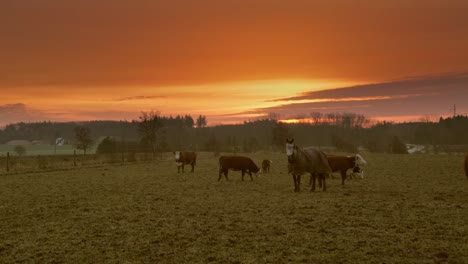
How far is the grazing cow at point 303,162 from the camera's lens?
19453mm

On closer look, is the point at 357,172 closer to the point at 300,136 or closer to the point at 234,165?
the point at 234,165

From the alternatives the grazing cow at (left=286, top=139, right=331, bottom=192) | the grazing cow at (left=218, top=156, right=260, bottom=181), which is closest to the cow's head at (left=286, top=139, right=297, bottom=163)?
the grazing cow at (left=286, top=139, right=331, bottom=192)

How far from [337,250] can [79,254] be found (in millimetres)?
5780

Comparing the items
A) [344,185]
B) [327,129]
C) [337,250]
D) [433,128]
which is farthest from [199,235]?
[327,129]

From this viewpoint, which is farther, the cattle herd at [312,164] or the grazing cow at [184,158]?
the grazing cow at [184,158]

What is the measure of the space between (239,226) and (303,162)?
8.43 metres

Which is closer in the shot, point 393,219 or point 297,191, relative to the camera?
point 393,219

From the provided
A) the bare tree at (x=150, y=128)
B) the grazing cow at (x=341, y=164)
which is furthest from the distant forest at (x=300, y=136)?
the grazing cow at (x=341, y=164)

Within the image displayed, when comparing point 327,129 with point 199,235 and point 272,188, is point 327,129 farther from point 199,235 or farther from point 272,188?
point 199,235

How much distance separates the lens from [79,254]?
9.45 metres

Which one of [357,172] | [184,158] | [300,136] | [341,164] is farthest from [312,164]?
[300,136]

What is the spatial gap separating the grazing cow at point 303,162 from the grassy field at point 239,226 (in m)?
0.99

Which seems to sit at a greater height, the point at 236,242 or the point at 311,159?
the point at 311,159

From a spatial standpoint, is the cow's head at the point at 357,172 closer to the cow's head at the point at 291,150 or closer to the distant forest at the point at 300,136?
the cow's head at the point at 291,150
